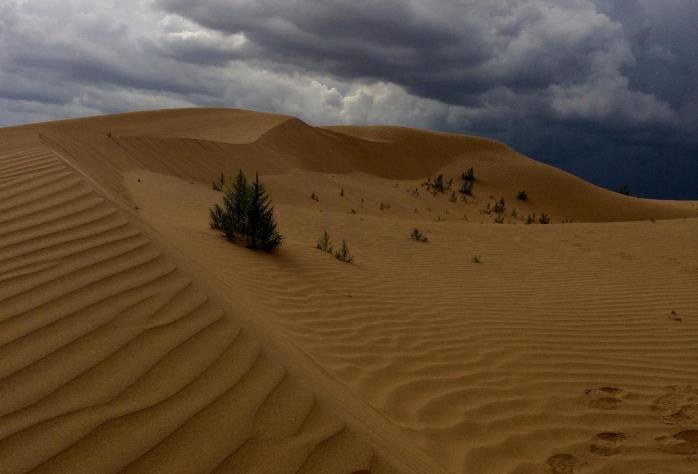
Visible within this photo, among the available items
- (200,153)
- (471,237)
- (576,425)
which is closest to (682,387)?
(576,425)

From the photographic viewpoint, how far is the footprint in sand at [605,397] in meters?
3.51

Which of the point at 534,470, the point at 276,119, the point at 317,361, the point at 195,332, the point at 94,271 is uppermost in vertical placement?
the point at 276,119

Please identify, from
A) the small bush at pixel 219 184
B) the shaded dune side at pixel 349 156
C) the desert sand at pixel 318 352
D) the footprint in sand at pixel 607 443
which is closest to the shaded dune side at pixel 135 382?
the desert sand at pixel 318 352

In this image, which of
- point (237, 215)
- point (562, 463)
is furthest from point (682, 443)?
point (237, 215)

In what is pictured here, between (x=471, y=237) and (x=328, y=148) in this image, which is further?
(x=328, y=148)

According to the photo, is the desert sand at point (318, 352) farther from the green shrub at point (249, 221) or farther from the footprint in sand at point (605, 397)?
the green shrub at point (249, 221)

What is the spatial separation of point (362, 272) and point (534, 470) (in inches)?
156

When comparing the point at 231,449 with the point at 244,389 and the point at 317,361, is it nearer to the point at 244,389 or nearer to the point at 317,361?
the point at 244,389

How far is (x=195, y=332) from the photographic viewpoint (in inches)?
113

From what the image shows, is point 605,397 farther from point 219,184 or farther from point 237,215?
point 219,184

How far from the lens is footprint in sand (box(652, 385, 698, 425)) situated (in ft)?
11.0

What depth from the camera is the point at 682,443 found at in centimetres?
305

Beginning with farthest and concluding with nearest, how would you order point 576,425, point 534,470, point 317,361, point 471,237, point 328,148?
point 328,148, point 471,237, point 317,361, point 576,425, point 534,470

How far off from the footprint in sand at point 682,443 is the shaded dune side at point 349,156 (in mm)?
14292
